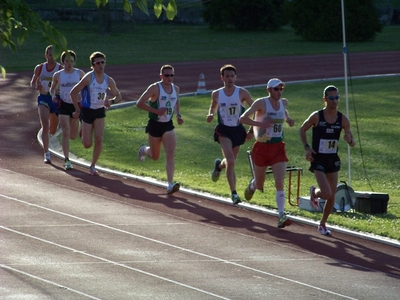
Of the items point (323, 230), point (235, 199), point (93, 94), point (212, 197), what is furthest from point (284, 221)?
point (93, 94)

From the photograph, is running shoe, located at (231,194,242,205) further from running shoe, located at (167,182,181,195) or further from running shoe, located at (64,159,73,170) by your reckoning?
running shoe, located at (64,159,73,170)

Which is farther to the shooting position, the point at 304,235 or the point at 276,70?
the point at 276,70

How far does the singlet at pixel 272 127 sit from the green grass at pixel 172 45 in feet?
77.7

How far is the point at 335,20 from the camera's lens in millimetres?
50531

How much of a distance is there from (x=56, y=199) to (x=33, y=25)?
822 cm

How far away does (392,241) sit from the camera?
11555 millimetres

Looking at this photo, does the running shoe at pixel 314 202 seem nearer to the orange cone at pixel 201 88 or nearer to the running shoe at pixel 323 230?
the running shoe at pixel 323 230

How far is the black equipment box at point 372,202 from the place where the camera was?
1317cm

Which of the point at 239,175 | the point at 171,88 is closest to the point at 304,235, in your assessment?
the point at 171,88

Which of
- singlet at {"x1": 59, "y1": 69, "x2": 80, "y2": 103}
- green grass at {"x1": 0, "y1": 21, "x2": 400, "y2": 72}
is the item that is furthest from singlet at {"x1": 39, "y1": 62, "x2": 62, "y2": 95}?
green grass at {"x1": 0, "y1": 21, "x2": 400, "y2": 72}

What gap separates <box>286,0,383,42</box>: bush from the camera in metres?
50.3

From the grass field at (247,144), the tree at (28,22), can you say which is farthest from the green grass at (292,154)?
the tree at (28,22)

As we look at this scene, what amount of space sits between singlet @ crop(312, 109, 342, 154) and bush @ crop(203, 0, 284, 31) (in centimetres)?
4584

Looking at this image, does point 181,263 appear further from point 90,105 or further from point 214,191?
point 90,105
